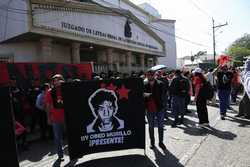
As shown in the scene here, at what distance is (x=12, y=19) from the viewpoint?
1766cm

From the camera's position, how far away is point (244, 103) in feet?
35.2

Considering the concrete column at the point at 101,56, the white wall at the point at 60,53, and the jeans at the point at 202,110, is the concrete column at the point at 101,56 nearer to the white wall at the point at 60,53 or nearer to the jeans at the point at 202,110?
the white wall at the point at 60,53

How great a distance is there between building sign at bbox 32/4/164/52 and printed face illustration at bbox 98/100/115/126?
11834mm

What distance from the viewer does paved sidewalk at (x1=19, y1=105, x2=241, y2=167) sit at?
248 inches

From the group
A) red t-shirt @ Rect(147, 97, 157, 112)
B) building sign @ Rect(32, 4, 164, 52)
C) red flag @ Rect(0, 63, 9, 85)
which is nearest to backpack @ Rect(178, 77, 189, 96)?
red t-shirt @ Rect(147, 97, 157, 112)

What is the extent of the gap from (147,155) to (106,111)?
1.31 m

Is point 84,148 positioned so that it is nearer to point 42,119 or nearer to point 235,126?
point 42,119

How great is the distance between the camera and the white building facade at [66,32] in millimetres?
17312

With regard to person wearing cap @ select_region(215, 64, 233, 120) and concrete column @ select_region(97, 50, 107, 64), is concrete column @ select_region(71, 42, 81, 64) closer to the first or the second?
concrete column @ select_region(97, 50, 107, 64)

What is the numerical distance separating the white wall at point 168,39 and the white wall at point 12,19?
37880 mm

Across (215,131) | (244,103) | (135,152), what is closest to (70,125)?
(135,152)

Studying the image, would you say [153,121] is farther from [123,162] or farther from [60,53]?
[60,53]

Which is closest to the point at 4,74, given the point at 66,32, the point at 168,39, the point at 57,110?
the point at 57,110

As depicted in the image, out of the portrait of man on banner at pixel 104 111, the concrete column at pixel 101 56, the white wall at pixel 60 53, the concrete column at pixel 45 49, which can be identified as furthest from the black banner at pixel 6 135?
the concrete column at pixel 101 56
